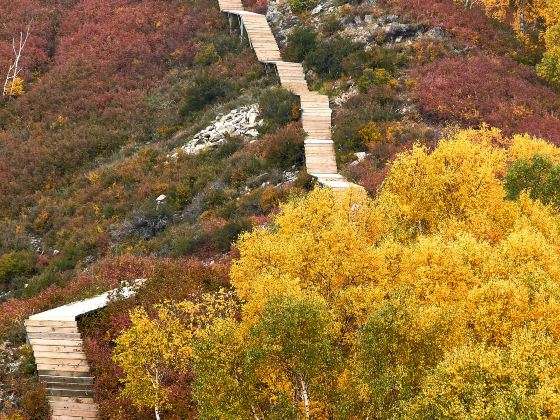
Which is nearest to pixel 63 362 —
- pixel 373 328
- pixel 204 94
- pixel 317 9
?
pixel 373 328

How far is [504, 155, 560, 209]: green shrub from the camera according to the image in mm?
24750

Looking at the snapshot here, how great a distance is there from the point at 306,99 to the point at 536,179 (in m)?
16.8

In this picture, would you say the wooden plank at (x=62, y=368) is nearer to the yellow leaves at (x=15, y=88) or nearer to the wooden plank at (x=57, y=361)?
the wooden plank at (x=57, y=361)

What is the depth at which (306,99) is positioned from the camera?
123ft

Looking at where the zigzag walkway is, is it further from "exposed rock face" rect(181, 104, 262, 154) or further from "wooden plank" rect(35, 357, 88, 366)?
"wooden plank" rect(35, 357, 88, 366)

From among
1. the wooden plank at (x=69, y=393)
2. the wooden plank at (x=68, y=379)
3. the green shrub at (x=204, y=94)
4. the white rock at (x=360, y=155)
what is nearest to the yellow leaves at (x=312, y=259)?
the wooden plank at (x=68, y=379)

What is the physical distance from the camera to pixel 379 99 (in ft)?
119

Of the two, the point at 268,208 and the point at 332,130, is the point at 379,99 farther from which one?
the point at 268,208

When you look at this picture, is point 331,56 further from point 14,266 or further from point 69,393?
point 69,393

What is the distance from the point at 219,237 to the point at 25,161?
790 inches

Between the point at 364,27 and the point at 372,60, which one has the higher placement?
the point at 364,27

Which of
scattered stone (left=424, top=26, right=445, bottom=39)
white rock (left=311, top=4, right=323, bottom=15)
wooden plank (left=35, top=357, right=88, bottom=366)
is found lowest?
wooden plank (left=35, top=357, right=88, bottom=366)

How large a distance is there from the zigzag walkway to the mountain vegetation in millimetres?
808

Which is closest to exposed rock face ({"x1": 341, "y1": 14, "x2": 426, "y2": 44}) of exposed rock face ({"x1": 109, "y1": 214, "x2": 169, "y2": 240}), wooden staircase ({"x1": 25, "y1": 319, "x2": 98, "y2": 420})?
exposed rock face ({"x1": 109, "y1": 214, "x2": 169, "y2": 240})
